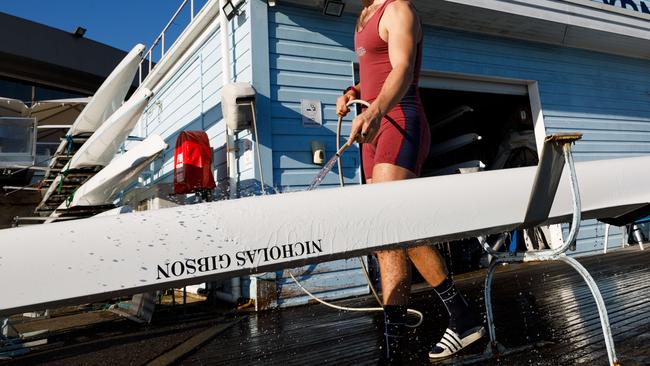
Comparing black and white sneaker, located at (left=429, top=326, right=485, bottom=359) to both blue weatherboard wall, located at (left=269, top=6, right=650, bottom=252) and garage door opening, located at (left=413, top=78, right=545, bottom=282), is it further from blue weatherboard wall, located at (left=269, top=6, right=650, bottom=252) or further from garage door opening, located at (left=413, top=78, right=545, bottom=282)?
garage door opening, located at (left=413, top=78, right=545, bottom=282)

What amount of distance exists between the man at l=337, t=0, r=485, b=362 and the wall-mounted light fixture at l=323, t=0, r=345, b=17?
2992 mm

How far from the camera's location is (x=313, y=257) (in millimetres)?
1401

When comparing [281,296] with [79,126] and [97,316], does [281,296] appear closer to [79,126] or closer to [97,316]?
[97,316]

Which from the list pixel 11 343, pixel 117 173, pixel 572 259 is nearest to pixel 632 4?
pixel 572 259

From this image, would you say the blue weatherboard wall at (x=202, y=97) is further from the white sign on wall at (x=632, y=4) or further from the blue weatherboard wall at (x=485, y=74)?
the white sign on wall at (x=632, y=4)

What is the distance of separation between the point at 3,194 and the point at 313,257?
8614 mm

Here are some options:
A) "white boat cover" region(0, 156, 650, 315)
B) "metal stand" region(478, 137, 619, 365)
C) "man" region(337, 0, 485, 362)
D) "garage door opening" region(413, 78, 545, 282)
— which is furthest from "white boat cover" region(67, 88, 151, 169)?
"metal stand" region(478, 137, 619, 365)

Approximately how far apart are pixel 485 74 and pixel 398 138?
16.0 ft

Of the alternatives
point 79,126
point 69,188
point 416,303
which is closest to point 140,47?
point 79,126

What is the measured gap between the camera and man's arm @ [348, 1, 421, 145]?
67.4 inches

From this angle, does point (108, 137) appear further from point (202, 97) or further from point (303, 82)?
point (303, 82)

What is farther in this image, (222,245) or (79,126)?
(79,126)

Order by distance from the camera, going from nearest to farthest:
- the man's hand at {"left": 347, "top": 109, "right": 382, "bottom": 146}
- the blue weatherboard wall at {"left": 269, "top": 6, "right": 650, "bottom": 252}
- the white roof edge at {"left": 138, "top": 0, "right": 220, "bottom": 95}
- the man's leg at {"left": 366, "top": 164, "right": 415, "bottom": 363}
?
the man's hand at {"left": 347, "top": 109, "right": 382, "bottom": 146}, the man's leg at {"left": 366, "top": 164, "right": 415, "bottom": 363}, the blue weatherboard wall at {"left": 269, "top": 6, "right": 650, "bottom": 252}, the white roof edge at {"left": 138, "top": 0, "right": 220, "bottom": 95}

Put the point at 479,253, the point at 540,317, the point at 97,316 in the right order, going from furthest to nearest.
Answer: the point at 479,253, the point at 97,316, the point at 540,317
